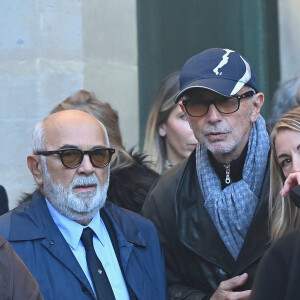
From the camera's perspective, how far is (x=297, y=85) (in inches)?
265

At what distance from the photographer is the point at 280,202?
4.41 m

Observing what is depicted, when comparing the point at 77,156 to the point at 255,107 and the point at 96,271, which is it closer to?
the point at 96,271

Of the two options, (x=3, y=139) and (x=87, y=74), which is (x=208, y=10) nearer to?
(x=87, y=74)

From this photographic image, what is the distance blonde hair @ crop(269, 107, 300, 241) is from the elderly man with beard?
1.99 feet

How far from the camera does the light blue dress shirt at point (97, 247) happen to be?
4410mm

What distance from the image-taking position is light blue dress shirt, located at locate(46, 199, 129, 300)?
14.5ft

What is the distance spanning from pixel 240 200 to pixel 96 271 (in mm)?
771

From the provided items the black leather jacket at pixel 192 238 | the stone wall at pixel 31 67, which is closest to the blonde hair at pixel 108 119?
the black leather jacket at pixel 192 238

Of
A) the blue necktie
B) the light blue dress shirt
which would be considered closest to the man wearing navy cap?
the light blue dress shirt

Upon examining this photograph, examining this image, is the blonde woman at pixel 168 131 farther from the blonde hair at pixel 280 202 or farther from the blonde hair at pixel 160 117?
the blonde hair at pixel 280 202

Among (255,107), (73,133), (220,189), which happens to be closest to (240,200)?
(220,189)

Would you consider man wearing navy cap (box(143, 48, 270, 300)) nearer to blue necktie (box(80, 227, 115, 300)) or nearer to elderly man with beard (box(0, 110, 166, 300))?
elderly man with beard (box(0, 110, 166, 300))

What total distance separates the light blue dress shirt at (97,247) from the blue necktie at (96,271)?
22 millimetres

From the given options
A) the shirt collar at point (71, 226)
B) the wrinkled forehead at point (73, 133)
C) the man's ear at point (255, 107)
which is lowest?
the shirt collar at point (71, 226)
